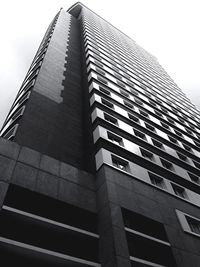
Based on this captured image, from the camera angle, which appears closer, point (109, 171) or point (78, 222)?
point (78, 222)

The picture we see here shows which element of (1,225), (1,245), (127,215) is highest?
(127,215)

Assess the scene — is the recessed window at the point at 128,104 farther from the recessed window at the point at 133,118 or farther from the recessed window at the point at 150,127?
the recessed window at the point at 150,127

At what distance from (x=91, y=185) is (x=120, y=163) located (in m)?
3.57

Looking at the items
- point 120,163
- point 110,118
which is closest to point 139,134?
point 110,118

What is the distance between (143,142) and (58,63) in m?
15.4

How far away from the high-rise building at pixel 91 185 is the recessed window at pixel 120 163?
8cm

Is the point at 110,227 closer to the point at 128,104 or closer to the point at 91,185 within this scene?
the point at 91,185

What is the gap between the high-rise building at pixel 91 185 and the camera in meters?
11.9

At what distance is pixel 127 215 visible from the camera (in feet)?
47.0

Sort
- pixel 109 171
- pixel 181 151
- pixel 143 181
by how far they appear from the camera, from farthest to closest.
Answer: pixel 181 151 < pixel 143 181 < pixel 109 171

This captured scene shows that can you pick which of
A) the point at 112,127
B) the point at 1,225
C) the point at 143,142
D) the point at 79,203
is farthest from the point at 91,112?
the point at 1,225

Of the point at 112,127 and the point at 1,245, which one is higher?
the point at 112,127

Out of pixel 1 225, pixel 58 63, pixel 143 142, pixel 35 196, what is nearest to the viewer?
pixel 1 225

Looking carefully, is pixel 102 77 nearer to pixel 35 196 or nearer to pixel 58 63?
pixel 58 63
